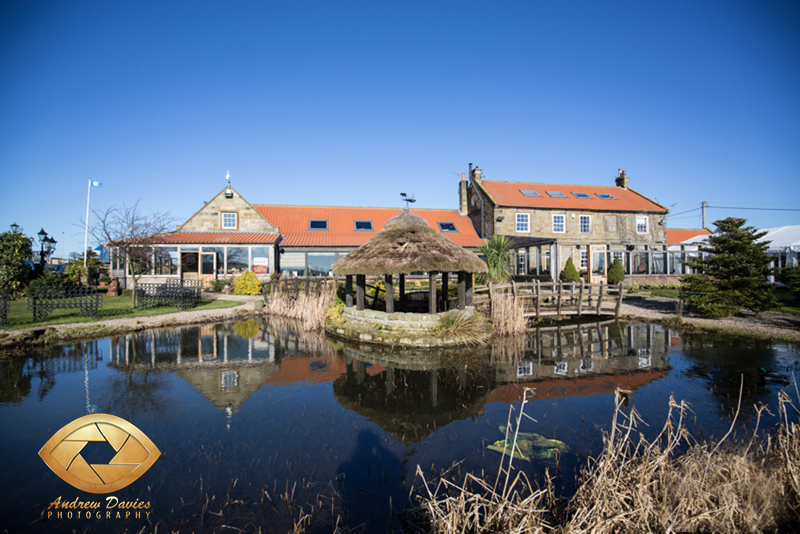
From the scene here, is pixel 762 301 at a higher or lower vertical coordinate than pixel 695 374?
higher

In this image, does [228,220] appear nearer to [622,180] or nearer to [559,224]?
[559,224]

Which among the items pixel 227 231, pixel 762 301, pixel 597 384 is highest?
pixel 227 231

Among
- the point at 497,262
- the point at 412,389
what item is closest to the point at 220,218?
the point at 497,262

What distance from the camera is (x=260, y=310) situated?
16.8 meters

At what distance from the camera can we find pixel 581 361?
358 inches

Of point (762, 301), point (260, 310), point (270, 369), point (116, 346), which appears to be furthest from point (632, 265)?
point (116, 346)

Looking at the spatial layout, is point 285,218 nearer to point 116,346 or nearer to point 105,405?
point 116,346

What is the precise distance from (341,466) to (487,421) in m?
2.36

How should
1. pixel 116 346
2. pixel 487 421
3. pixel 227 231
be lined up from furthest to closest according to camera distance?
pixel 227 231, pixel 116 346, pixel 487 421

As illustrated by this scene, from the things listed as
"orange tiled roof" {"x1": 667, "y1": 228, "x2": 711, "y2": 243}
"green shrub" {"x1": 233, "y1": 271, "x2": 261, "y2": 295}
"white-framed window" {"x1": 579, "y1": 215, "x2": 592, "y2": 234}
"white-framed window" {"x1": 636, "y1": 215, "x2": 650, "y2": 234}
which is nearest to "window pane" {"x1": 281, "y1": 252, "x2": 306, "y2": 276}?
"green shrub" {"x1": 233, "y1": 271, "x2": 261, "y2": 295}

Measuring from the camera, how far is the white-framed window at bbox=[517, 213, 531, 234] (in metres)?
27.1

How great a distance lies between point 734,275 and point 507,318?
829cm

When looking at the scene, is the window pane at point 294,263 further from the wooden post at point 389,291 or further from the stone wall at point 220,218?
the wooden post at point 389,291

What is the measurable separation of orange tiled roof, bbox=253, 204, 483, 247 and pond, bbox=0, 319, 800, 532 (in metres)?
15.5
